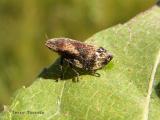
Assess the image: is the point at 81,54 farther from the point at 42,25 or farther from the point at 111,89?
the point at 42,25

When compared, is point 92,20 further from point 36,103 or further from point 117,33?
point 36,103

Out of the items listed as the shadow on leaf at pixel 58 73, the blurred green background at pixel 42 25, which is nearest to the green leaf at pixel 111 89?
the shadow on leaf at pixel 58 73

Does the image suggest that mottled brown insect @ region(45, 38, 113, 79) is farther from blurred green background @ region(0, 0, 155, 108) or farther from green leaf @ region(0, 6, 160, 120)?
blurred green background @ region(0, 0, 155, 108)

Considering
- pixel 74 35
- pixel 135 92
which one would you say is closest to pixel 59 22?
pixel 74 35

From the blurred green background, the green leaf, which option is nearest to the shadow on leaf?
the green leaf

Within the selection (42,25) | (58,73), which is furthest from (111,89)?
(42,25)

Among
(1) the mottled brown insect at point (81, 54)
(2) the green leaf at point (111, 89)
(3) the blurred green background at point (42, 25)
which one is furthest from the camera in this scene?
(3) the blurred green background at point (42, 25)

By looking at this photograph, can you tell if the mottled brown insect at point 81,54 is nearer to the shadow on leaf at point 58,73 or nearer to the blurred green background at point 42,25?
the shadow on leaf at point 58,73
